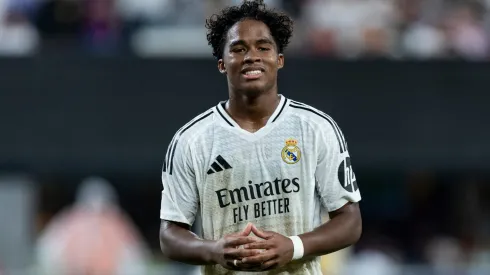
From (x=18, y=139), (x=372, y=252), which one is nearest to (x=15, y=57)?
(x=18, y=139)

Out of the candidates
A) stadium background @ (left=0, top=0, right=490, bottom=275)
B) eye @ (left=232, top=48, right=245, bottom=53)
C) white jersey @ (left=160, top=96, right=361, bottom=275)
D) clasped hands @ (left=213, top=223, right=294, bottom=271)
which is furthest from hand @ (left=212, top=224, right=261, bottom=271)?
stadium background @ (left=0, top=0, right=490, bottom=275)

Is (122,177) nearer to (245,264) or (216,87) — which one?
(216,87)

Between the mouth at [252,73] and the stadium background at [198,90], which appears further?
the stadium background at [198,90]

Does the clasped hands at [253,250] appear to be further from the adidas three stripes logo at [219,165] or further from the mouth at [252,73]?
the mouth at [252,73]

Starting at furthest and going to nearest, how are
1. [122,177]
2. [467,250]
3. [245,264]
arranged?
[122,177] < [467,250] < [245,264]

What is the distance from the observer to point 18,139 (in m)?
16.4

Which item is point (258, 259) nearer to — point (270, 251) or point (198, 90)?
point (270, 251)

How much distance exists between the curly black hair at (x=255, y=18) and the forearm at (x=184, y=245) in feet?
2.94

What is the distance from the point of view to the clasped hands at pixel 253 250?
18.6 ft

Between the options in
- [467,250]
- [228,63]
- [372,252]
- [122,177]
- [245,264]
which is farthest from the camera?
[122,177]

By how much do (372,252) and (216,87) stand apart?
124 inches

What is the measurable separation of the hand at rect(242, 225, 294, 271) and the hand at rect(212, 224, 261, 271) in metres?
0.02

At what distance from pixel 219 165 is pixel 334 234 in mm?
659

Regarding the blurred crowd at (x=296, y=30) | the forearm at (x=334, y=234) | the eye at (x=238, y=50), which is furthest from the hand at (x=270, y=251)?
the blurred crowd at (x=296, y=30)
